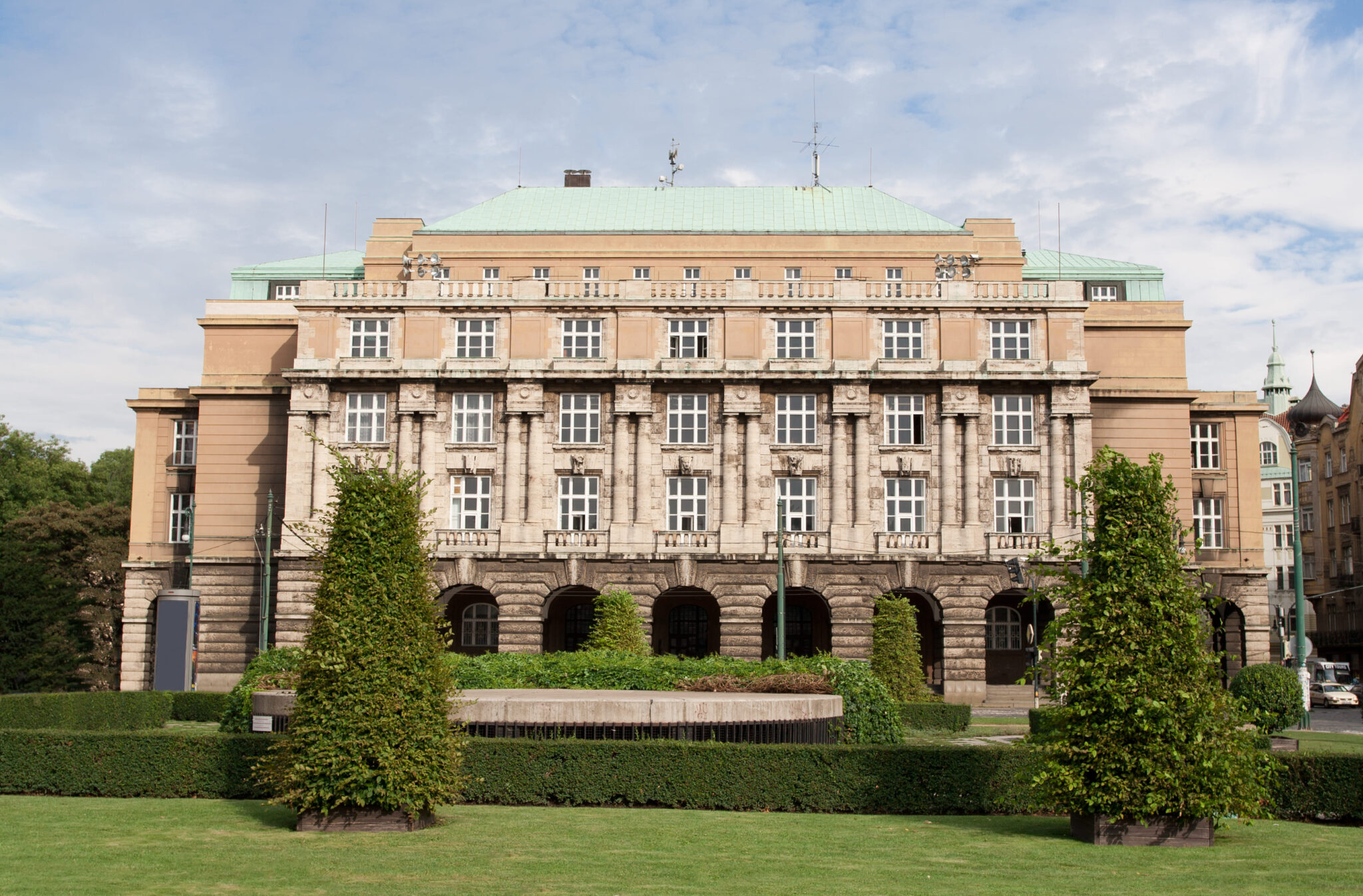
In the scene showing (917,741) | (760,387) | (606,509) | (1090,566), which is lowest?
(917,741)

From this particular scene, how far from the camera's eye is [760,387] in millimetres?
57594

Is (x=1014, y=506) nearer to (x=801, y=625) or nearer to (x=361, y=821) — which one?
(x=801, y=625)

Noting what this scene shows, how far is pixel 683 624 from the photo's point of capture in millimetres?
61906

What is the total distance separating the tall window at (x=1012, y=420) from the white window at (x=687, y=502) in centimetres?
1273

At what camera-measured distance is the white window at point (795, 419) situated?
57625 mm

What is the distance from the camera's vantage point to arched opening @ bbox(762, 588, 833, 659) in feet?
196

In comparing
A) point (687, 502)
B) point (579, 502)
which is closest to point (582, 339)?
point (579, 502)

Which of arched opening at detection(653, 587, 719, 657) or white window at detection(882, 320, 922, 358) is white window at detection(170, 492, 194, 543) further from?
white window at detection(882, 320, 922, 358)

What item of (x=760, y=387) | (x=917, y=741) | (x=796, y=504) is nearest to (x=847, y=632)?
(x=796, y=504)

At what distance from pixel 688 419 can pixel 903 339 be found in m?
10.00

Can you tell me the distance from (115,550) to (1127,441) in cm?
4914

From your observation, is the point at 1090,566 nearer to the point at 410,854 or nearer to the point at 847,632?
the point at 410,854

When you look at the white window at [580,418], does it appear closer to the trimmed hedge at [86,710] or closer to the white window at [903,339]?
the white window at [903,339]

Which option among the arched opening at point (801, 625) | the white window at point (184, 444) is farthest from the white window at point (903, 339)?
the white window at point (184, 444)
